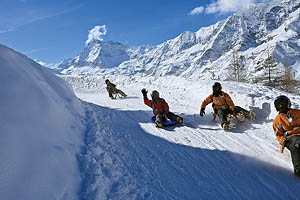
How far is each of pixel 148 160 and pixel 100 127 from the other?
1945 millimetres

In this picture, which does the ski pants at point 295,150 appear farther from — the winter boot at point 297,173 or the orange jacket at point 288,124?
the orange jacket at point 288,124

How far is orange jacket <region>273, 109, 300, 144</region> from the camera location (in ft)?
10.3

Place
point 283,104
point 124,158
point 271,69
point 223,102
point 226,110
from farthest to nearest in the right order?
point 271,69, point 223,102, point 226,110, point 124,158, point 283,104

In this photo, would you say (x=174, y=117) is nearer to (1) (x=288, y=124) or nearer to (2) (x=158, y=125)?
(2) (x=158, y=125)

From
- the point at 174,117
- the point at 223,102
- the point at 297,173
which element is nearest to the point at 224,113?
the point at 223,102

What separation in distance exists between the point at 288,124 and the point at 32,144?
3.87 m

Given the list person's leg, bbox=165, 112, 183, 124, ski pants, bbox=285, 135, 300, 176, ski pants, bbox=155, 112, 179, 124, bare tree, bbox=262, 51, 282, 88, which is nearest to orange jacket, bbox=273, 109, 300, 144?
ski pants, bbox=285, 135, 300, 176

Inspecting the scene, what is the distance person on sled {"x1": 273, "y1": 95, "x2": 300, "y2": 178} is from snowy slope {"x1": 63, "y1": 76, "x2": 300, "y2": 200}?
339 millimetres

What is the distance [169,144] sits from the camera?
13.5ft

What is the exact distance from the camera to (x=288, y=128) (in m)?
3.20

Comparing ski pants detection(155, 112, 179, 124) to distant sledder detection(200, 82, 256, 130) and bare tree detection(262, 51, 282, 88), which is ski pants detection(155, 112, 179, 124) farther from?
bare tree detection(262, 51, 282, 88)

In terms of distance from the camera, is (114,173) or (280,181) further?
(114,173)

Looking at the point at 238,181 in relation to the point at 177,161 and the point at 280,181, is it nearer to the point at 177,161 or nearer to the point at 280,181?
the point at 280,181

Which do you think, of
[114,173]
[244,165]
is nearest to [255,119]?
[244,165]
